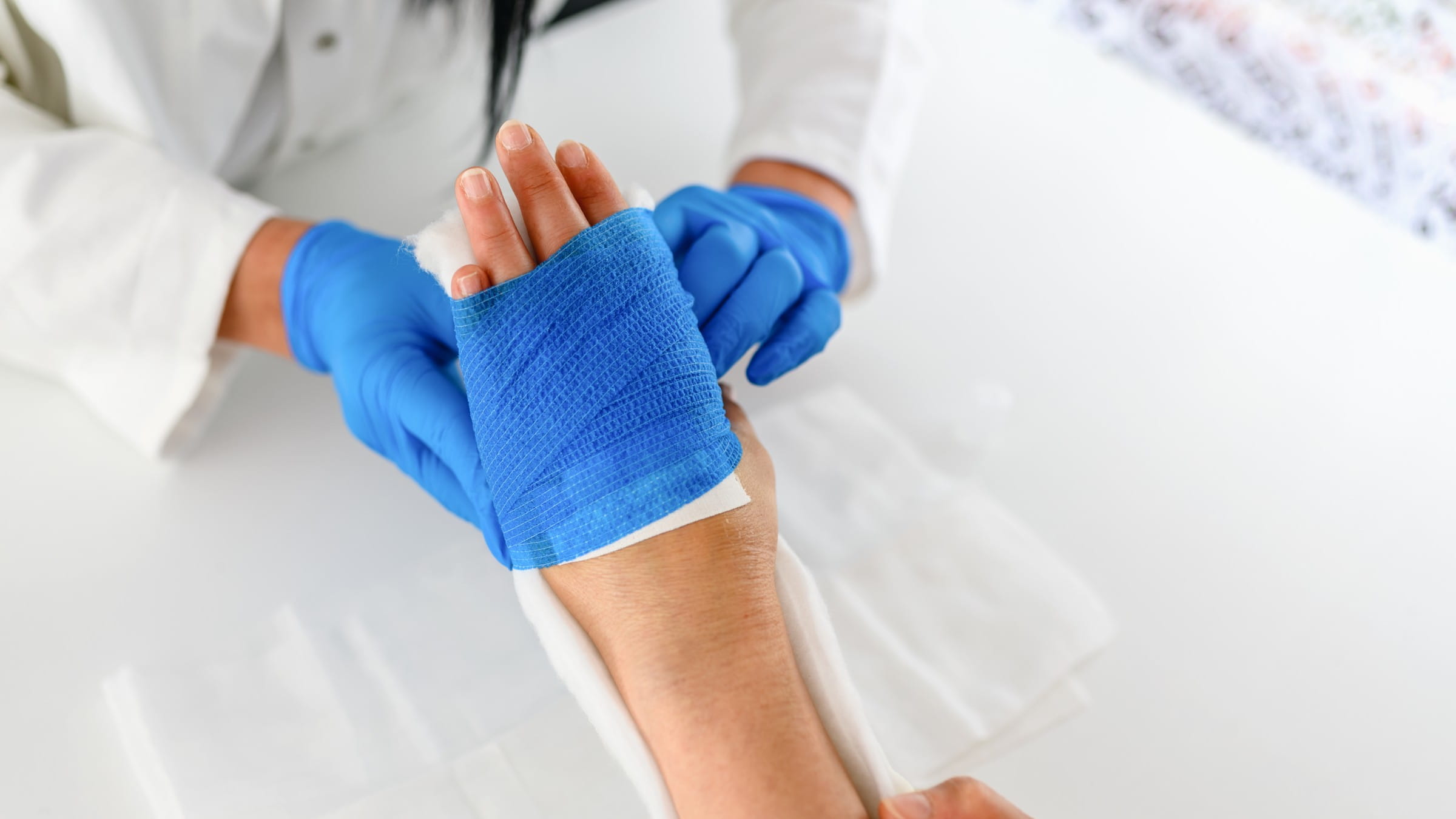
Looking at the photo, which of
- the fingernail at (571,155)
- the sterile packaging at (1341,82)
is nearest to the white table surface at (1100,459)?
the sterile packaging at (1341,82)

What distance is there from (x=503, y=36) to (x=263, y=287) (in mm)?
347

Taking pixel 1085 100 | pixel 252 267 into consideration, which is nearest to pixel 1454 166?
pixel 1085 100

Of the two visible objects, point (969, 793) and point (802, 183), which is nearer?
point (969, 793)

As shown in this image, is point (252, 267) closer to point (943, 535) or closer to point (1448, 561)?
point (943, 535)

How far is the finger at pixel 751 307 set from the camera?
0.80m

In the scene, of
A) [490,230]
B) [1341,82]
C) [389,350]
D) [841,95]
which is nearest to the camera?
[490,230]

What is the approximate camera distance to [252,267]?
2.89ft

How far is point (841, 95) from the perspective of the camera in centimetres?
109

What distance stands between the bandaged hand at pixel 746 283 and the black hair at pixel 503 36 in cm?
26

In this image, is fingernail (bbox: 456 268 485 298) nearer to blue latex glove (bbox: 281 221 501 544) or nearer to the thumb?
blue latex glove (bbox: 281 221 501 544)

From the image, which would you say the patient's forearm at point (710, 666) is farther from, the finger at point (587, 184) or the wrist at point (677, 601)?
the finger at point (587, 184)

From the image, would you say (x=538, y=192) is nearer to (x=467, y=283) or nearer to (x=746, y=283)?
(x=467, y=283)

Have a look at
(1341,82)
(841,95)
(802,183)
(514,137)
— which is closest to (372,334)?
(514,137)

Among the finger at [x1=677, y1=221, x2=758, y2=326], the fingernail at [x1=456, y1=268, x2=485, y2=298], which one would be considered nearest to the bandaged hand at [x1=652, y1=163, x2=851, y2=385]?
the finger at [x1=677, y1=221, x2=758, y2=326]
